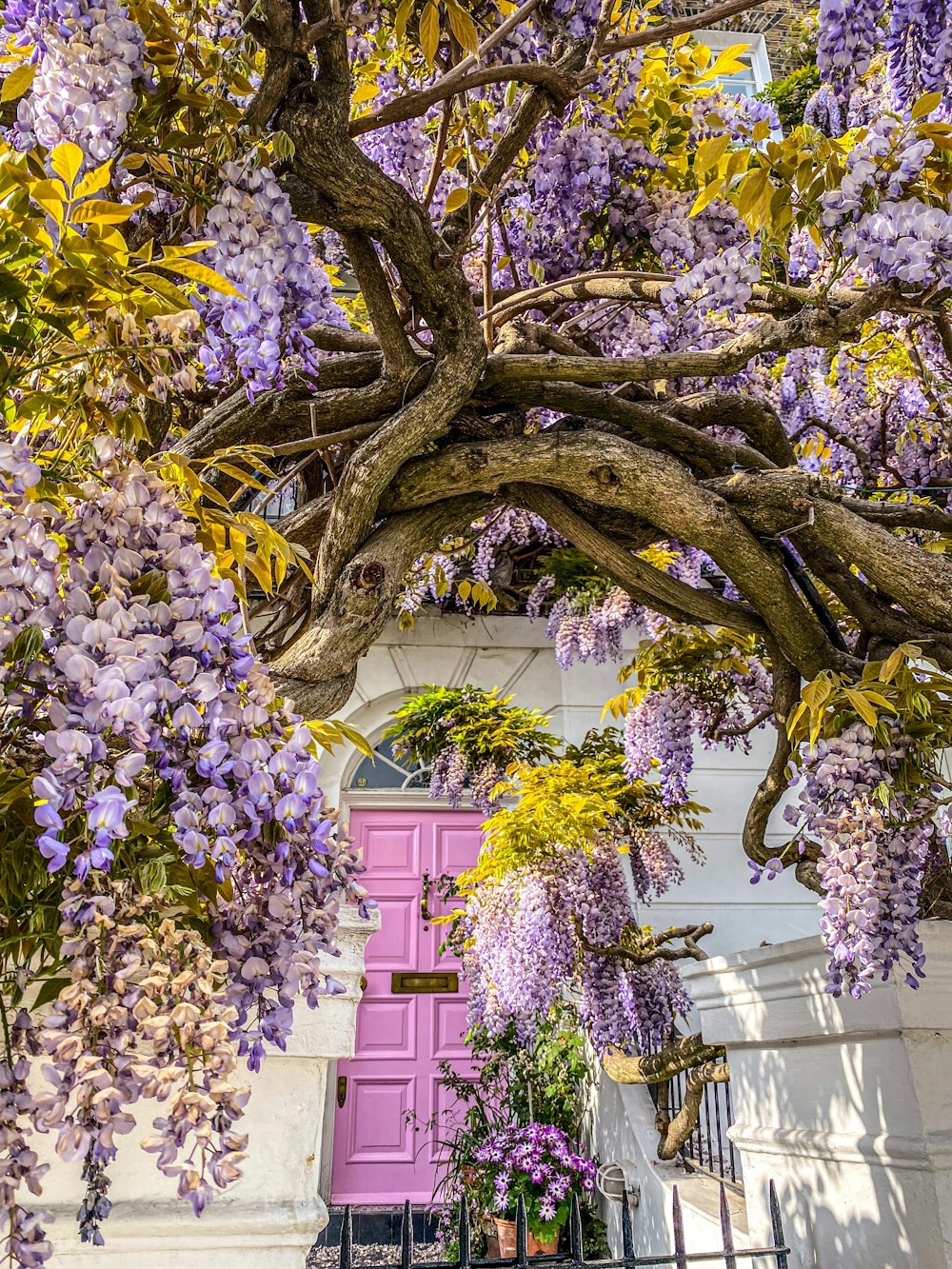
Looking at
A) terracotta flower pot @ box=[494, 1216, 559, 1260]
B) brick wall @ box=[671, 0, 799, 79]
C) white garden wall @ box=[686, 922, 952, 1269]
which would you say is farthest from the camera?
brick wall @ box=[671, 0, 799, 79]

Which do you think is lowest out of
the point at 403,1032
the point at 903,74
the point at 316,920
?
the point at 316,920

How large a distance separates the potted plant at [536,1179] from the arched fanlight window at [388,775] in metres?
2.19

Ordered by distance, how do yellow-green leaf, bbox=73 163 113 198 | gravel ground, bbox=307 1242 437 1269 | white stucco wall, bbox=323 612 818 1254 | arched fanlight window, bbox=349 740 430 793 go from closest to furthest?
yellow-green leaf, bbox=73 163 113 198
gravel ground, bbox=307 1242 437 1269
white stucco wall, bbox=323 612 818 1254
arched fanlight window, bbox=349 740 430 793

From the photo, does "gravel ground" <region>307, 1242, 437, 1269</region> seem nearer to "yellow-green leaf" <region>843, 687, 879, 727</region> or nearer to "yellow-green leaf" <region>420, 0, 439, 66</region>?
"yellow-green leaf" <region>843, 687, 879, 727</region>

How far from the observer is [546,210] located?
2.36 metres

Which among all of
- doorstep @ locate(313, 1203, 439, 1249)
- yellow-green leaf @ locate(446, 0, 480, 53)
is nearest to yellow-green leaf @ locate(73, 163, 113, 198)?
yellow-green leaf @ locate(446, 0, 480, 53)

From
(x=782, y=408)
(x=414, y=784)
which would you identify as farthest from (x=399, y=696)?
(x=782, y=408)

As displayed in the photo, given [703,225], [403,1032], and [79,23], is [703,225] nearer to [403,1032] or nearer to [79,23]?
[79,23]

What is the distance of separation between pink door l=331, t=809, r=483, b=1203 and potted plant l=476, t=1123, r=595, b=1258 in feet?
2.63

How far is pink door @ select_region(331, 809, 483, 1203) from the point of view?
5.18 meters

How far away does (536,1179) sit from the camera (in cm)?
430

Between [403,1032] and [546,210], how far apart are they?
4738mm

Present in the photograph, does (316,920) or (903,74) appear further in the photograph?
(903,74)

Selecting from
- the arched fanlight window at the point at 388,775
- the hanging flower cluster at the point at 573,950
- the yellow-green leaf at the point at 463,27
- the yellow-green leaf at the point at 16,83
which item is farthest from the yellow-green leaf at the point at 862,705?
the arched fanlight window at the point at 388,775
